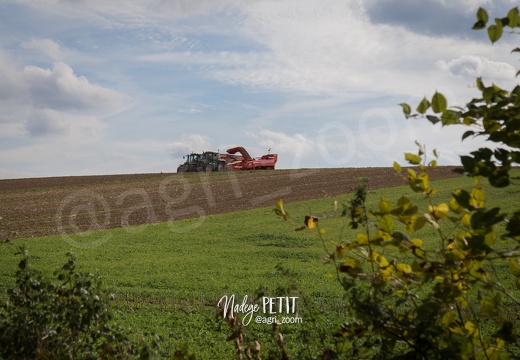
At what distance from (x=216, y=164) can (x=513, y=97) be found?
151ft

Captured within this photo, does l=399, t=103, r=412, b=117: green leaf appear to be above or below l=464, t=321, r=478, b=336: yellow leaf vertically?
above

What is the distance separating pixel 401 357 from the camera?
7.75 ft

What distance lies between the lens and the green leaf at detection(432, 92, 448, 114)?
2.35 metres

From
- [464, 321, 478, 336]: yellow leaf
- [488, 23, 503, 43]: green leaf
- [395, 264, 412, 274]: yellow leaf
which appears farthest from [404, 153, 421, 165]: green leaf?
[464, 321, 478, 336]: yellow leaf

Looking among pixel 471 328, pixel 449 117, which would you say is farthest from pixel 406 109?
pixel 471 328

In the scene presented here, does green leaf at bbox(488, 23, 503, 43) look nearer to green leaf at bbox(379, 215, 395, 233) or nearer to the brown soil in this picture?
green leaf at bbox(379, 215, 395, 233)

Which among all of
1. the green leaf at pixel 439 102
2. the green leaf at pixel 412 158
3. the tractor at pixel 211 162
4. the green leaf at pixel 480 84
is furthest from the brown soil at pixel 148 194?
the green leaf at pixel 439 102

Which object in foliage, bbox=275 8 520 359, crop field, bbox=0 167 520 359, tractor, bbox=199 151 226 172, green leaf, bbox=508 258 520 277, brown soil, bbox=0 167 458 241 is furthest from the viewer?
tractor, bbox=199 151 226 172

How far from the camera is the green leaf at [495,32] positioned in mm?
2273

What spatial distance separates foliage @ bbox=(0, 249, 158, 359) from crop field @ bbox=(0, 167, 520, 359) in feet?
1.16

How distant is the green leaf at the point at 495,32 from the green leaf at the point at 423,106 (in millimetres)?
331

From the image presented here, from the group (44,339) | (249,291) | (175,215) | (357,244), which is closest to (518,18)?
(357,244)

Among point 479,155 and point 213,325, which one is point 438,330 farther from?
point 213,325

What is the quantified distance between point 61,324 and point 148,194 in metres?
34.6
